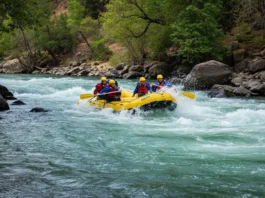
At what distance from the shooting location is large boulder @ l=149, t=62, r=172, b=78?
2408 cm

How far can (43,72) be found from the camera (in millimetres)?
35531

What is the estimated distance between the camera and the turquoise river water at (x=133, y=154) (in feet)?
16.3

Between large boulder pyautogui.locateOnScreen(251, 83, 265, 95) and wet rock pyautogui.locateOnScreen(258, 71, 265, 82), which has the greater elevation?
wet rock pyautogui.locateOnScreen(258, 71, 265, 82)

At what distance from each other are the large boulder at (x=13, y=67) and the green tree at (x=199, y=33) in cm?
2030

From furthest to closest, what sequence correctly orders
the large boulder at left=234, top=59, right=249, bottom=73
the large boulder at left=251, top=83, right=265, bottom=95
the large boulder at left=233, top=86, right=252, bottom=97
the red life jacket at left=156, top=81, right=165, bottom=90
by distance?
the large boulder at left=234, top=59, right=249, bottom=73 → the large boulder at left=233, top=86, right=252, bottom=97 → the large boulder at left=251, top=83, right=265, bottom=95 → the red life jacket at left=156, top=81, right=165, bottom=90

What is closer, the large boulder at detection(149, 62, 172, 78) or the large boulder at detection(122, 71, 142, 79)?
the large boulder at detection(149, 62, 172, 78)

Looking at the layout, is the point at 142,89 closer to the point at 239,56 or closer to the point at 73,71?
the point at 239,56

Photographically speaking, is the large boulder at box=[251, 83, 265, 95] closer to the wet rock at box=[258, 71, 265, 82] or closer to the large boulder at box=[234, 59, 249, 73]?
the wet rock at box=[258, 71, 265, 82]

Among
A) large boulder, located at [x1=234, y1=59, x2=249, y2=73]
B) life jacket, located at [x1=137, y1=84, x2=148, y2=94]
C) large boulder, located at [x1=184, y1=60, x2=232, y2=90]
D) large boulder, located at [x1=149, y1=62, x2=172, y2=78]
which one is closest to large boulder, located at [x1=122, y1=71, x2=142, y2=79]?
large boulder, located at [x1=149, y1=62, x2=172, y2=78]

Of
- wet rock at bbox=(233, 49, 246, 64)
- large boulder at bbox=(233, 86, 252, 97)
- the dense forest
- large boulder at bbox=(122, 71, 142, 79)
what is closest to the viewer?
large boulder at bbox=(233, 86, 252, 97)

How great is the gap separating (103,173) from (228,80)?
1360cm

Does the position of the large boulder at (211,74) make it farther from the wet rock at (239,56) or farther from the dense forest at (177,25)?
the wet rock at (239,56)

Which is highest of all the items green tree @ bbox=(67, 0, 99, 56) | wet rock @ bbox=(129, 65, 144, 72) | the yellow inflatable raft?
green tree @ bbox=(67, 0, 99, 56)

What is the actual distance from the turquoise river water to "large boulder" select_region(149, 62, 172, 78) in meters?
12.3
